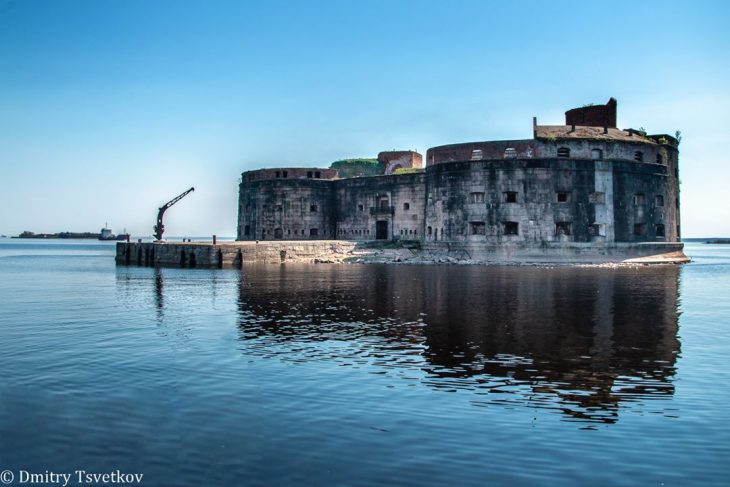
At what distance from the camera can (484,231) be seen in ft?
143

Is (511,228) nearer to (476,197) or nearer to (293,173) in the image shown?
(476,197)

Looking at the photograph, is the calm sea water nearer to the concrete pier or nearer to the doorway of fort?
the concrete pier

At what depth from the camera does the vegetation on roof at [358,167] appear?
205 feet

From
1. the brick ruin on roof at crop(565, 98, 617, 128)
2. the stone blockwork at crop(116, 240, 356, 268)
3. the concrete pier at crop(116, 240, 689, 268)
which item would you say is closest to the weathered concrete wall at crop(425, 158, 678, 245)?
the concrete pier at crop(116, 240, 689, 268)

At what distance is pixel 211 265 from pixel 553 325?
98.9 ft

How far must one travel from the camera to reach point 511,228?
142 ft

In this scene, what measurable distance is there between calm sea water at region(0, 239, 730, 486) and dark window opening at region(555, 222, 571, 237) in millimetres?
22107

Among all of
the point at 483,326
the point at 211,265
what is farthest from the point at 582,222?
the point at 483,326

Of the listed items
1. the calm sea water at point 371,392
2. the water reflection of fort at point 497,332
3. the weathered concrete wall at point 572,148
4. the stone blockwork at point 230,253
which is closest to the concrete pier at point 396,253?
the stone blockwork at point 230,253

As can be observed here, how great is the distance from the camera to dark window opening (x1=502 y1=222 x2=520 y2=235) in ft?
141

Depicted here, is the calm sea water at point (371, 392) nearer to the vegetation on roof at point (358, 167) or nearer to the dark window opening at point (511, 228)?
the dark window opening at point (511, 228)

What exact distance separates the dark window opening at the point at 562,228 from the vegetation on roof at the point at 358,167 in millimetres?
23833

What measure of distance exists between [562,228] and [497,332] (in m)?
29.3

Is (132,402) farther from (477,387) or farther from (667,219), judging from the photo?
(667,219)
